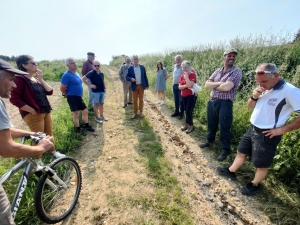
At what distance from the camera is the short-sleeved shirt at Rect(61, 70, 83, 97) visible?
3.83 meters

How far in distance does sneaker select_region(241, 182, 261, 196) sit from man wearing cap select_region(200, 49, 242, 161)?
81 cm

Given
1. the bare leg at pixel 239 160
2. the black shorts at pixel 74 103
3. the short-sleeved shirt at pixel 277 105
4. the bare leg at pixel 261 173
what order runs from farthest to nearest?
1. the black shorts at pixel 74 103
2. the bare leg at pixel 239 160
3. the bare leg at pixel 261 173
4. the short-sleeved shirt at pixel 277 105

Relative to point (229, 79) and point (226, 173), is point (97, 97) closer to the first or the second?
point (229, 79)

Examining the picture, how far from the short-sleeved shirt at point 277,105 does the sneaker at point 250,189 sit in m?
1.01

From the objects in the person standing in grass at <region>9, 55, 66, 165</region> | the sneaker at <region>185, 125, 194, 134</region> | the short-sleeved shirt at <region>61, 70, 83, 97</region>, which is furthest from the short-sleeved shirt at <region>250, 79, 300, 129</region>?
the short-sleeved shirt at <region>61, 70, 83, 97</region>

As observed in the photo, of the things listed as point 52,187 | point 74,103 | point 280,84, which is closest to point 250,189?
point 280,84

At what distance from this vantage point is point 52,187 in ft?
7.47

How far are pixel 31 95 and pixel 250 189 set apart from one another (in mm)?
3883

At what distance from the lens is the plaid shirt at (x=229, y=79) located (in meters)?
3.03

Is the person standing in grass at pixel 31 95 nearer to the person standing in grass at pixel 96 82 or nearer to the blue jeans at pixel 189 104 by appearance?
the person standing in grass at pixel 96 82

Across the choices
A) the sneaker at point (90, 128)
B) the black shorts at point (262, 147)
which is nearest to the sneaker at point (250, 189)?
A: the black shorts at point (262, 147)

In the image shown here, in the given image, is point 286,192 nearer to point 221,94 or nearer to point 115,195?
point 221,94

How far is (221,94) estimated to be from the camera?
3.22 meters

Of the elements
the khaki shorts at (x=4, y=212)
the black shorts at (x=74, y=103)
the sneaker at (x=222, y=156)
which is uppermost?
the black shorts at (x=74, y=103)
